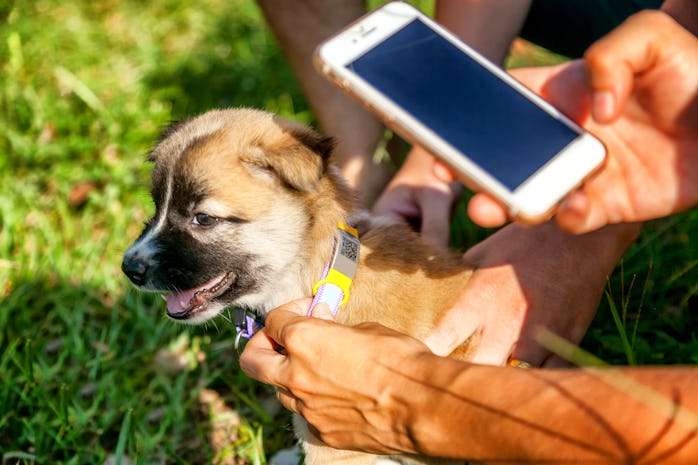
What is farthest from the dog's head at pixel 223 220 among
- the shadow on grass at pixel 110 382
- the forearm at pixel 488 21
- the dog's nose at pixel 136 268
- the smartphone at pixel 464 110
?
the forearm at pixel 488 21

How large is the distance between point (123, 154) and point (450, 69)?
2.84 metres

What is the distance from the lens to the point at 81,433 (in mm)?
2932

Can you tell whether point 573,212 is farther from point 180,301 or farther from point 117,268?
point 117,268

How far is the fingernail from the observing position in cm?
180

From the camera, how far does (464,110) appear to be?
1.97 m

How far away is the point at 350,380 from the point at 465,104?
821mm

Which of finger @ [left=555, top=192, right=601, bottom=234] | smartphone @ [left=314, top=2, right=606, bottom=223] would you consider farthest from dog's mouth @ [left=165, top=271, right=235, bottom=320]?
finger @ [left=555, top=192, right=601, bottom=234]

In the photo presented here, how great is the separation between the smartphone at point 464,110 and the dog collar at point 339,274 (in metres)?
0.58

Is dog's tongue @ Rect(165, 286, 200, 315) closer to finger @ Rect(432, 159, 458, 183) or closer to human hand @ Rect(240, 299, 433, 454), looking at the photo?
human hand @ Rect(240, 299, 433, 454)

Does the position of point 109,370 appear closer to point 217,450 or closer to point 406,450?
point 217,450

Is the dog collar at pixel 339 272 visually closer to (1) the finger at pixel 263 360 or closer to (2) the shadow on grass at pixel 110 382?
(1) the finger at pixel 263 360

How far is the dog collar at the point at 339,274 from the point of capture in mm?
2344

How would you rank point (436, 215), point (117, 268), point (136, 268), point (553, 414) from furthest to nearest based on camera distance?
1. point (117, 268)
2. point (436, 215)
3. point (136, 268)
4. point (553, 414)

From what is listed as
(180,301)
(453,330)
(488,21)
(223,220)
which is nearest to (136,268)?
(180,301)
